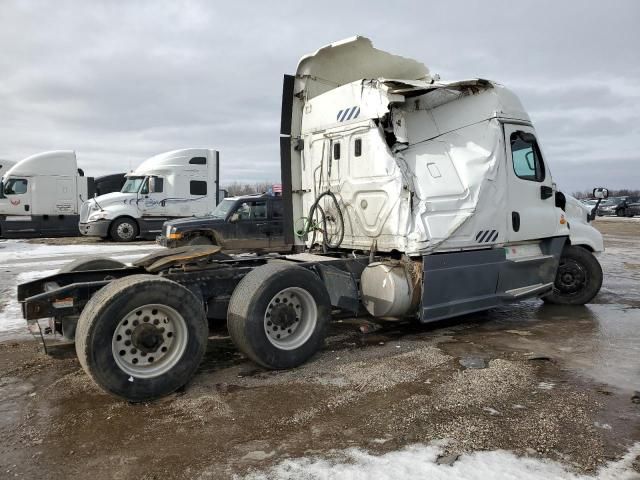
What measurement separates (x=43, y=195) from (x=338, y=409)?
2195 centimetres

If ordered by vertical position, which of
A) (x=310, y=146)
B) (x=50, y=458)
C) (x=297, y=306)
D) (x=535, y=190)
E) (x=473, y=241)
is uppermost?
(x=310, y=146)

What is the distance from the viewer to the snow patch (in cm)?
297

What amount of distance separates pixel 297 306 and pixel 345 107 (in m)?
2.80

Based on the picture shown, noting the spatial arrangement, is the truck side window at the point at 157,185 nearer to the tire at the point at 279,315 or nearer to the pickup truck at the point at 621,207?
the tire at the point at 279,315

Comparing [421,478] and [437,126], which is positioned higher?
[437,126]

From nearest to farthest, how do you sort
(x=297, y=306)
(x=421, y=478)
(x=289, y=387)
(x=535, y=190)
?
1. (x=421, y=478)
2. (x=289, y=387)
3. (x=297, y=306)
4. (x=535, y=190)

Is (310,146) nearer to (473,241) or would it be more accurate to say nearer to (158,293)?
(473,241)

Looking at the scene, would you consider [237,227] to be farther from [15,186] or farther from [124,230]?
[15,186]

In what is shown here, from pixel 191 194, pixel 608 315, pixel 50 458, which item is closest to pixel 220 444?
pixel 50 458

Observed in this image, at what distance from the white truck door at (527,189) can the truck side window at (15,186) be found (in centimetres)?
2142

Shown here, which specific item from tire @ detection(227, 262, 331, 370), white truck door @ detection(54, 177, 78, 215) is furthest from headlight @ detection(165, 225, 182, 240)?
white truck door @ detection(54, 177, 78, 215)

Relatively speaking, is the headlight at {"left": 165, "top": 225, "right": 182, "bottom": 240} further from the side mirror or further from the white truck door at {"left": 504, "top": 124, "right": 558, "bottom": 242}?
the side mirror

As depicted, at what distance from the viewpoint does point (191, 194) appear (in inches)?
786

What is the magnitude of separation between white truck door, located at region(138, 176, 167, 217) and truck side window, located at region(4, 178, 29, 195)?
5.98 metres
